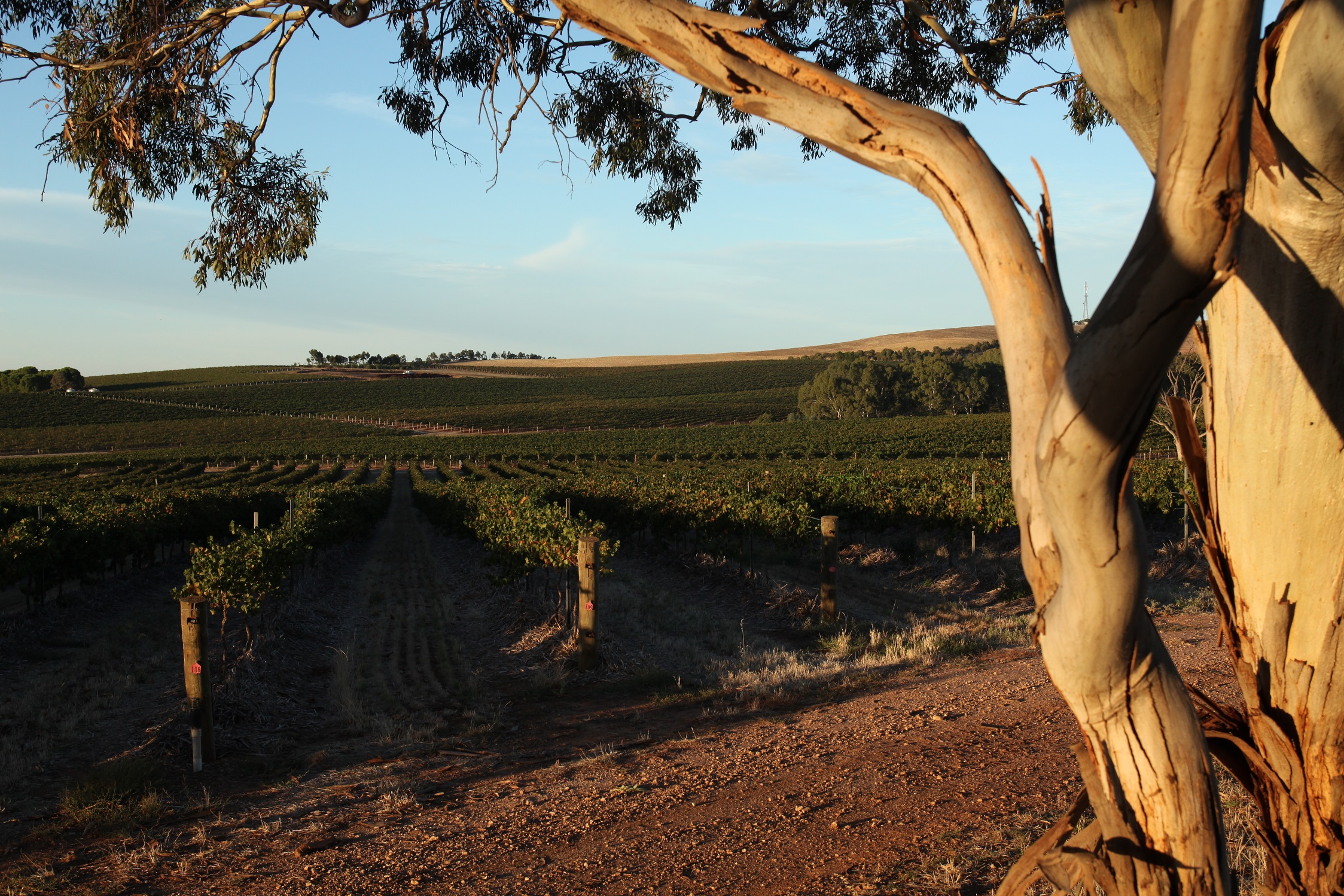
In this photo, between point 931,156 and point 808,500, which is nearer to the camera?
point 931,156

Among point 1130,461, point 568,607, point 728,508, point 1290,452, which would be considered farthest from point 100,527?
point 1290,452

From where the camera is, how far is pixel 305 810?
4953mm

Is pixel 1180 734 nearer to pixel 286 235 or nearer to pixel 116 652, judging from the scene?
pixel 286 235

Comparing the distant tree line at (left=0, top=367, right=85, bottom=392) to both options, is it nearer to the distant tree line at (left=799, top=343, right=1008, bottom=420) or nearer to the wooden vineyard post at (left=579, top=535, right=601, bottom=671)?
the distant tree line at (left=799, top=343, right=1008, bottom=420)

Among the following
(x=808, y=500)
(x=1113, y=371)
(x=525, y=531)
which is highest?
(x=1113, y=371)

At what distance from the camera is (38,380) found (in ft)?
370

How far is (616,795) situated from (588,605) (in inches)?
159

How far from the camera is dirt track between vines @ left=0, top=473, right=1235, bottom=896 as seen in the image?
3883 millimetres

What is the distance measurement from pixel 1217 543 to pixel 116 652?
471 inches

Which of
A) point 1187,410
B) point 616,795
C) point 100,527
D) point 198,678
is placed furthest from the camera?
point 100,527

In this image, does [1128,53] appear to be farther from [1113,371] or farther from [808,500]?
[808,500]

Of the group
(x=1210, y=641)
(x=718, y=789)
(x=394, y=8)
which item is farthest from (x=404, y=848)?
(x=1210, y=641)

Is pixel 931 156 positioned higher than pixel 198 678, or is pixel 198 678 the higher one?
pixel 931 156

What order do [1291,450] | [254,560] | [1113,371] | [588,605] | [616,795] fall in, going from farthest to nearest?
[254,560] < [588,605] < [616,795] < [1291,450] < [1113,371]
